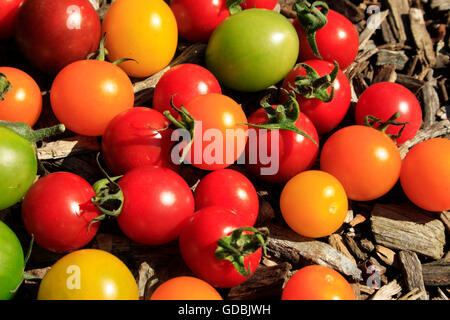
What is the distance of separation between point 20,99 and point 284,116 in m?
1.09

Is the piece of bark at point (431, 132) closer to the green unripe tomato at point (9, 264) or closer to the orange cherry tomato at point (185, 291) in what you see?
the orange cherry tomato at point (185, 291)

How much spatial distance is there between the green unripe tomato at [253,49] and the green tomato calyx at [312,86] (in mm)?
119

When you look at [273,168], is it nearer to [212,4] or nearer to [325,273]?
[325,273]

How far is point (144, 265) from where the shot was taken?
1826 millimetres

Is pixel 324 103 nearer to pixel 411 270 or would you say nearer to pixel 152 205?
pixel 411 270

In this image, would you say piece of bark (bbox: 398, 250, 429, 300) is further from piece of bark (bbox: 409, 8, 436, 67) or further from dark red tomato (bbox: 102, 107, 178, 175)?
piece of bark (bbox: 409, 8, 436, 67)

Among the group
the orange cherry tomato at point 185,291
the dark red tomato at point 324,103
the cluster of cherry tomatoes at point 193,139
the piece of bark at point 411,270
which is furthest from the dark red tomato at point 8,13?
the piece of bark at point 411,270

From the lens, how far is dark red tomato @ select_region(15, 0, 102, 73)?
2.02 m

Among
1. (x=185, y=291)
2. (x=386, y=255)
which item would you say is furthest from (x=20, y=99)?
(x=386, y=255)

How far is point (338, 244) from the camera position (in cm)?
201

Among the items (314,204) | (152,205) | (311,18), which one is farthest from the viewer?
(311,18)

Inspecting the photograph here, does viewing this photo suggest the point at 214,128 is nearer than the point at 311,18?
Yes

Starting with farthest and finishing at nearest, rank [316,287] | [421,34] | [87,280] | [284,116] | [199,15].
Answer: [421,34]
[199,15]
[284,116]
[316,287]
[87,280]

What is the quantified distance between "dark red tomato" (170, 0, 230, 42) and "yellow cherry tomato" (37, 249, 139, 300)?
1.25 metres
